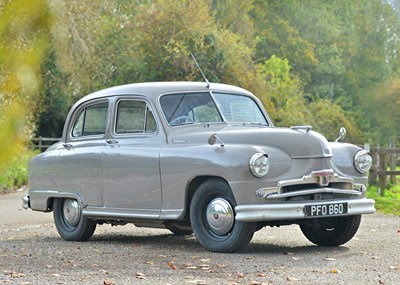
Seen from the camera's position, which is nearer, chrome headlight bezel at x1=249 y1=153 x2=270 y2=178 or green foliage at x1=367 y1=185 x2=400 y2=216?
chrome headlight bezel at x1=249 y1=153 x2=270 y2=178

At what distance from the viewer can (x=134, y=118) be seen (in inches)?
527

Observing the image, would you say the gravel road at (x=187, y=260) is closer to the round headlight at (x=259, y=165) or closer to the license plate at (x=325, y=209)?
the license plate at (x=325, y=209)

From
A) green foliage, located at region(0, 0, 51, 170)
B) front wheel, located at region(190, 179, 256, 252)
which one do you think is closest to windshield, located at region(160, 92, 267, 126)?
front wheel, located at region(190, 179, 256, 252)

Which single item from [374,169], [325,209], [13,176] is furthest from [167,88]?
[13,176]

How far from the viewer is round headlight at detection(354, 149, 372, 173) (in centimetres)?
1245

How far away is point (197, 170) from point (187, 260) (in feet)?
3.77

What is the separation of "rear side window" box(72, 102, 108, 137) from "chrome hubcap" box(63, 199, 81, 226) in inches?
35.8

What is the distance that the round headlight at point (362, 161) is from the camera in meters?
12.4

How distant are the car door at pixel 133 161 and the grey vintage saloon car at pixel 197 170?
14mm

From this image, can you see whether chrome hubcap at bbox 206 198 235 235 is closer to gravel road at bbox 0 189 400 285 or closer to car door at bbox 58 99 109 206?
gravel road at bbox 0 189 400 285

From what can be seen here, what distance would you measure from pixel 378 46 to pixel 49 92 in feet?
164

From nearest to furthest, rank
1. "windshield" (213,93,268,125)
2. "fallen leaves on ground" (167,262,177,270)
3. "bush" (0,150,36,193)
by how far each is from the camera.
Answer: "fallen leaves on ground" (167,262,177,270), "windshield" (213,93,268,125), "bush" (0,150,36,193)

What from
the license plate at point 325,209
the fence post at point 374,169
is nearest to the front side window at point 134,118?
the license plate at point 325,209

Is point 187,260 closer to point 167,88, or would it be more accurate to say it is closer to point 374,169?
point 167,88
